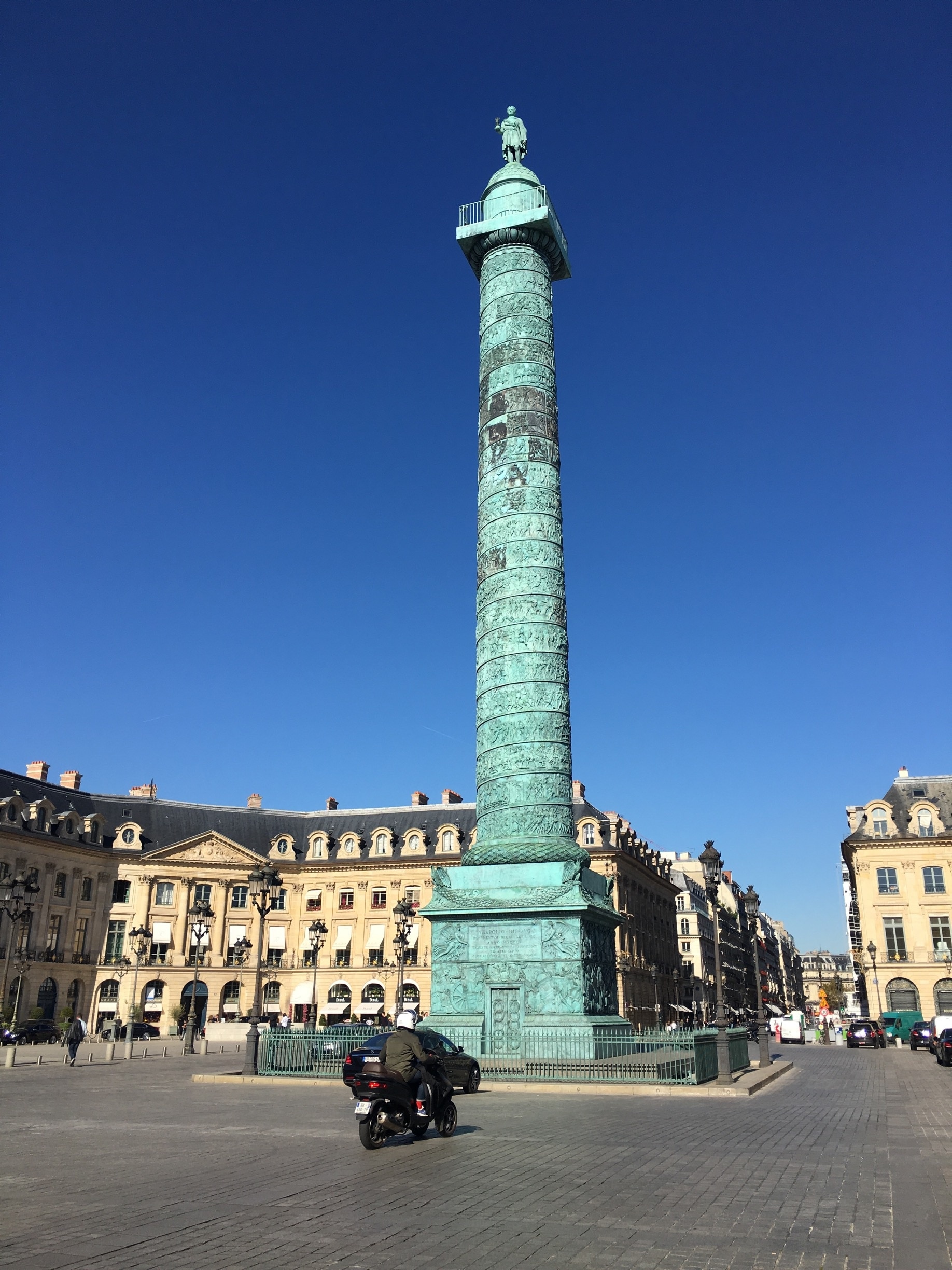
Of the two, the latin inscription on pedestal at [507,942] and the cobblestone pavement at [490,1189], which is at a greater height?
the latin inscription on pedestal at [507,942]

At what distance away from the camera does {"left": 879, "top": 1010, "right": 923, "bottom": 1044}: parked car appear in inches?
1608

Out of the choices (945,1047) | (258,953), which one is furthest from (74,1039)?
(945,1047)

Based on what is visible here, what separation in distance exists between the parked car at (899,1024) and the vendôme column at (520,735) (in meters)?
26.2

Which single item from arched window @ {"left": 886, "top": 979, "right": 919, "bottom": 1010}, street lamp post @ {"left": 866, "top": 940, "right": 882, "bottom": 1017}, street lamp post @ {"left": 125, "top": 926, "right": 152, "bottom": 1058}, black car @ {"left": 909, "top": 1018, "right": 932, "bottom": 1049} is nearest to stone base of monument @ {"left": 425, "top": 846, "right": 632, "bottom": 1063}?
black car @ {"left": 909, "top": 1018, "right": 932, "bottom": 1049}

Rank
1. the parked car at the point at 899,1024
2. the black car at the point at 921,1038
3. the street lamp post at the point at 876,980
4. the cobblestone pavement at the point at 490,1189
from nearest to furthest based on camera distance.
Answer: the cobblestone pavement at the point at 490,1189
the black car at the point at 921,1038
the parked car at the point at 899,1024
the street lamp post at the point at 876,980

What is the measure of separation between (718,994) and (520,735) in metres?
6.08

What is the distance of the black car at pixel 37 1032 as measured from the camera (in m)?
37.7

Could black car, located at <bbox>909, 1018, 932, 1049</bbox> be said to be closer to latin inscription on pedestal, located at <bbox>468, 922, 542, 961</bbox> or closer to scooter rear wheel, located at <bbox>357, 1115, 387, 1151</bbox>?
latin inscription on pedestal, located at <bbox>468, 922, 542, 961</bbox>

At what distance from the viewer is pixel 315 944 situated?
43344 millimetres

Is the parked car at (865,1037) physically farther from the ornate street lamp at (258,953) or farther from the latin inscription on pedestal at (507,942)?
the latin inscription on pedestal at (507,942)

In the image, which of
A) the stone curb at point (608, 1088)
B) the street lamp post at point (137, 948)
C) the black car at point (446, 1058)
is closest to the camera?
the black car at point (446, 1058)

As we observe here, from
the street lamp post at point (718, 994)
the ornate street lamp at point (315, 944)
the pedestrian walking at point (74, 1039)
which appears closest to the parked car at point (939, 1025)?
the street lamp post at point (718, 994)

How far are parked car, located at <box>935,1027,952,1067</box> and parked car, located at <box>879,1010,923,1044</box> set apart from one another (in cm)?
1636

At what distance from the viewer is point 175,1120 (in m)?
11.9
